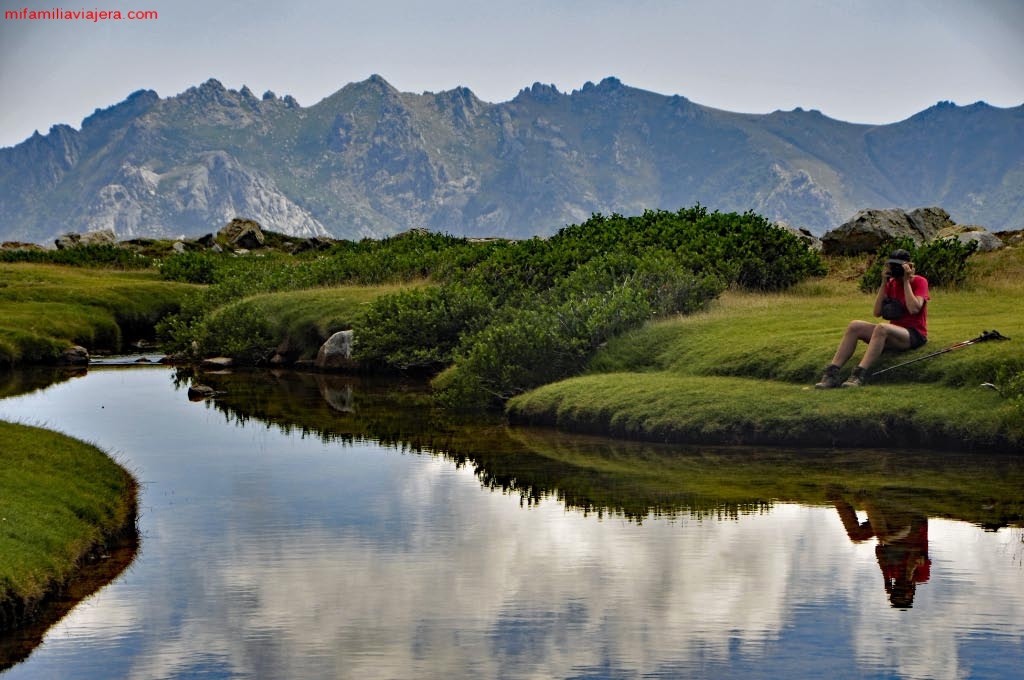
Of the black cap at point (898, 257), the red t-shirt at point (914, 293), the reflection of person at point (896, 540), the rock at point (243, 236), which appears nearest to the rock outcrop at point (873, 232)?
the red t-shirt at point (914, 293)

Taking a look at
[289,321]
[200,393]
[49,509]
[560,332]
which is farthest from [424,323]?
[49,509]

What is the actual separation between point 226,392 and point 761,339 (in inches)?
793

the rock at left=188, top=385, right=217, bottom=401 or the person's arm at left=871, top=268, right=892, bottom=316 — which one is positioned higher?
the person's arm at left=871, top=268, right=892, bottom=316

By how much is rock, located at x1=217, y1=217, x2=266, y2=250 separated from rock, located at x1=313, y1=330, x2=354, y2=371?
57.0 meters

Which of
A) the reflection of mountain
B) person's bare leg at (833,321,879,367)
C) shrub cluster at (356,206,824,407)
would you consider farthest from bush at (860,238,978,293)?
the reflection of mountain

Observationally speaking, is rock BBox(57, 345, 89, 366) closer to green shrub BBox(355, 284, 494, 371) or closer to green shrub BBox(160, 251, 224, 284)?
green shrub BBox(355, 284, 494, 371)

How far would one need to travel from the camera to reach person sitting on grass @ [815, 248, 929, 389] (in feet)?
93.0

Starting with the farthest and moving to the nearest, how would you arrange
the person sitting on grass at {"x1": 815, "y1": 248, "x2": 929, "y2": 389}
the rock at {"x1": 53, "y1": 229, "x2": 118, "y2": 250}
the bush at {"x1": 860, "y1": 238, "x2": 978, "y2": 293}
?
the rock at {"x1": 53, "y1": 229, "x2": 118, "y2": 250}
the bush at {"x1": 860, "y1": 238, "x2": 978, "y2": 293}
the person sitting on grass at {"x1": 815, "y1": 248, "x2": 929, "y2": 389}

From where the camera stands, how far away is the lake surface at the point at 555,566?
559 inches

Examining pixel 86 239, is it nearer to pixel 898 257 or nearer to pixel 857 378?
pixel 857 378

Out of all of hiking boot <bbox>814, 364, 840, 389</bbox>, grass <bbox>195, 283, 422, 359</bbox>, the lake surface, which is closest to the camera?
the lake surface

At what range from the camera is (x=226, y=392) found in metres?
43.2

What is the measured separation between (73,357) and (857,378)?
1471 inches

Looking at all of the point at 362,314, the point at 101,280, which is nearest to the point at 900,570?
the point at 362,314
